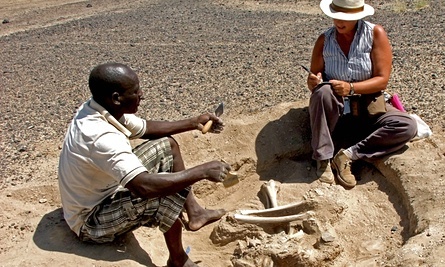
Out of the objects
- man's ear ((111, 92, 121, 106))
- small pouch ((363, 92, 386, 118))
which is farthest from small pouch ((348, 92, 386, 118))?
man's ear ((111, 92, 121, 106))

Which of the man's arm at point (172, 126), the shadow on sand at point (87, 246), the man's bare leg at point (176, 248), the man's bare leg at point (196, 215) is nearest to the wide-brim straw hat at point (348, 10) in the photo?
the man's arm at point (172, 126)

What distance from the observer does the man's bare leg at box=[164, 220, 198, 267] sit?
403 cm

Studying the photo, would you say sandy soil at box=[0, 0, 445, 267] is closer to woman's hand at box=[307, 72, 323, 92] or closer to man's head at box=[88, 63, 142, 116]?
woman's hand at box=[307, 72, 323, 92]

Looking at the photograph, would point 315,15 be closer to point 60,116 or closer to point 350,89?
point 60,116

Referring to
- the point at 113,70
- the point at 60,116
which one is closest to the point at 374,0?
the point at 60,116

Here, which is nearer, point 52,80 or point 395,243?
point 395,243

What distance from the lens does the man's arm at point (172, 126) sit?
15.2ft

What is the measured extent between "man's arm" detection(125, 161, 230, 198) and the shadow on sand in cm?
61

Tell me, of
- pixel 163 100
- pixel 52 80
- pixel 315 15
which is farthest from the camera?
pixel 315 15

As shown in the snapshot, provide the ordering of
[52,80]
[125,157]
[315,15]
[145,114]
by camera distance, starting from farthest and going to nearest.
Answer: [315,15] → [52,80] → [145,114] → [125,157]

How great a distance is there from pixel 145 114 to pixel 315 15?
19.9ft

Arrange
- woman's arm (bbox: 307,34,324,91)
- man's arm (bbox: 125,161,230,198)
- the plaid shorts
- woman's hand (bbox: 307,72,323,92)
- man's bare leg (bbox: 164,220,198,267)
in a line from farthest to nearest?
woman's arm (bbox: 307,34,324,91), woman's hand (bbox: 307,72,323,92), man's bare leg (bbox: 164,220,198,267), the plaid shorts, man's arm (bbox: 125,161,230,198)

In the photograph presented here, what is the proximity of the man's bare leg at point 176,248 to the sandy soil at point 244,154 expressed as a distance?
173 mm

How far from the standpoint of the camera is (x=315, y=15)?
11898mm
